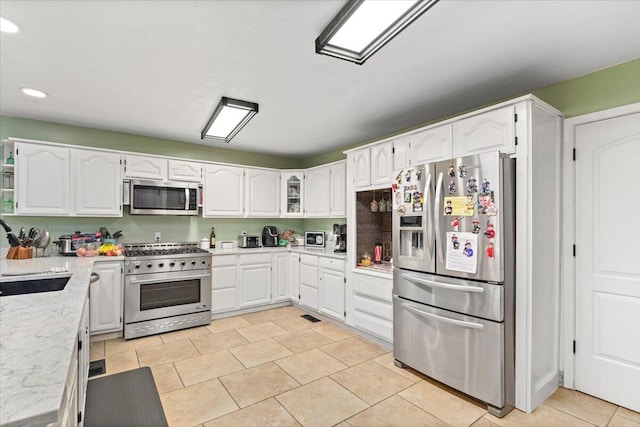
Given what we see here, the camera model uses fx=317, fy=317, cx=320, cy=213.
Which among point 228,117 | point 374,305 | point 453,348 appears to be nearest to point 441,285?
point 453,348

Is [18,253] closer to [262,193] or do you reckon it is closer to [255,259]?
[255,259]

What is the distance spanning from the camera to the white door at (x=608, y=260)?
2240mm

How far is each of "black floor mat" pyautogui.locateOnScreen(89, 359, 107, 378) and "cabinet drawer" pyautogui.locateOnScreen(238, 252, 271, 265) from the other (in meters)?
1.87

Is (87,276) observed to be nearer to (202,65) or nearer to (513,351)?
(202,65)

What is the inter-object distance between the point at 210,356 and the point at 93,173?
8.30 feet

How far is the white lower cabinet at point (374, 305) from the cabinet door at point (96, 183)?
9.99 feet

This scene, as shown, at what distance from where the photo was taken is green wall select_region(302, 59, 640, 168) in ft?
7.36

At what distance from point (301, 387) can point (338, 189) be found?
2.59 m

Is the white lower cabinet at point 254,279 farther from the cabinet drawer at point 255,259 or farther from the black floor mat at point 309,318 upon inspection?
the black floor mat at point 309,318

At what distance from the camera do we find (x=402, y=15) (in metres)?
1.52

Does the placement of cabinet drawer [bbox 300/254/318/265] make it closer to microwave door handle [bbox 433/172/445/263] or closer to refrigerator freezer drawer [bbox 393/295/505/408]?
refrigerator freezer drawer [bbox 393/295/505/408]

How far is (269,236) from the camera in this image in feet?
16.5

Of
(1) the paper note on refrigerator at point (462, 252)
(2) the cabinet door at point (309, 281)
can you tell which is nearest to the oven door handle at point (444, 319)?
(1) the paper note on refrigerator at point (462, 252)

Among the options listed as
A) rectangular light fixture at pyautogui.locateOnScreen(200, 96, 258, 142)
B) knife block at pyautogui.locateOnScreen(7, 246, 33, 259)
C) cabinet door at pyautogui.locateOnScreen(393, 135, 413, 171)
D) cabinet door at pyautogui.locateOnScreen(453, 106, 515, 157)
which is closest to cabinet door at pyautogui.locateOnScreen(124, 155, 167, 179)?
rectangular light fixture at pyautogui.locateOnScreen(200, 96, 258, 142)
